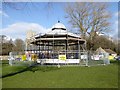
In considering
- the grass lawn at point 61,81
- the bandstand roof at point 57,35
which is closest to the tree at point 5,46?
the bandstand roof at point 57,35

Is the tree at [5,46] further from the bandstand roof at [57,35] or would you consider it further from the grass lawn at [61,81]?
the grass lawn at [61,81]

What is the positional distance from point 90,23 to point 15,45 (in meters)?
41.5

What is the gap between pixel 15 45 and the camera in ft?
272

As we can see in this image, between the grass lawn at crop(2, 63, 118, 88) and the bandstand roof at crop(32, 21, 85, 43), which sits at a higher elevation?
the bandstand roof at crop(32, 21, 85, 43)

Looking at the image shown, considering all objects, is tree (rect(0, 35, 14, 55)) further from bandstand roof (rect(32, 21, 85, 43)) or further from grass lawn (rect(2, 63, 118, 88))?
grass lawn (rect(2, 63, 118, 88))

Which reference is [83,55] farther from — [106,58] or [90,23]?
[90,23]

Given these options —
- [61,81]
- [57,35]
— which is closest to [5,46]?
[57,35]

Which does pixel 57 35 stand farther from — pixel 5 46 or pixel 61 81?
pixel 5 46

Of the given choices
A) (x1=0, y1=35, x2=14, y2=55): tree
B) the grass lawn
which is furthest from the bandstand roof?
(x1=0, y1=35, x2=14, y2=55): tree

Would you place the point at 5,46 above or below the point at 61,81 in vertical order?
above

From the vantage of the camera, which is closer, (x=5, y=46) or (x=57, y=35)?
(x=57, y=35)

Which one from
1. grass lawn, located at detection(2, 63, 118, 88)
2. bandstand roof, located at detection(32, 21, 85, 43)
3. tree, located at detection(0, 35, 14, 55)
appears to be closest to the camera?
grass lawn, located at detection(2, 63, 118, 88)

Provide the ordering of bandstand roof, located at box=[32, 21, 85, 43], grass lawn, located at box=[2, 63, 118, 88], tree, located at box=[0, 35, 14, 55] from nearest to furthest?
grass lawn, located at box=[2, 63, 118, 88] < bandstand roof, located at box=[32, 21, 85, 43] < tree, located at box=[0, 35, 14, 55]

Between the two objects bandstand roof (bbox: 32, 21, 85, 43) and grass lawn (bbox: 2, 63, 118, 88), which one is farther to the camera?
bandstand roof (bbox: 32, 21, 85, 43)
